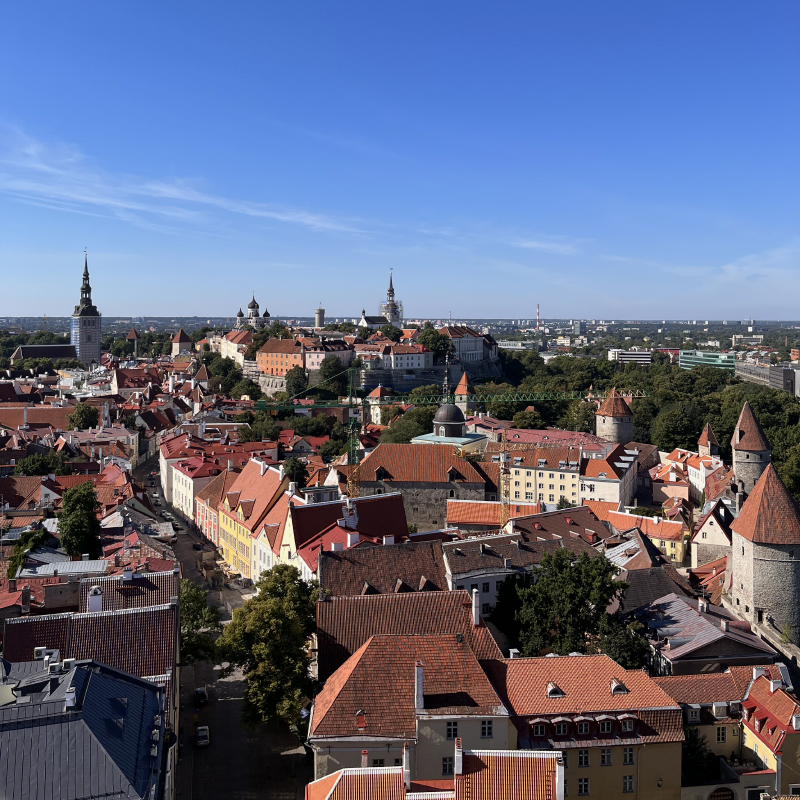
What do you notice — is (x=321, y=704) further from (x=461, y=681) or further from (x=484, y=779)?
(x=484, y=779)

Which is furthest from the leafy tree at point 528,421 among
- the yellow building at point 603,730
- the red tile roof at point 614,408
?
the yellow building at point 603,730

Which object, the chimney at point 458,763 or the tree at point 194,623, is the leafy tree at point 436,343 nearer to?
the tree at point 194,623

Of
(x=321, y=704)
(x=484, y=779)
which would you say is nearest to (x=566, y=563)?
(x=321, y=704)

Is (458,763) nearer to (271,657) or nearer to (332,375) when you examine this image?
(271,657)

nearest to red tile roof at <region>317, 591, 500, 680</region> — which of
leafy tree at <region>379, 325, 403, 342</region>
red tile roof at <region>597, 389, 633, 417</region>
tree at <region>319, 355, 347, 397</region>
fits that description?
red tile roof at <region>597, 389, 633, 417</region>

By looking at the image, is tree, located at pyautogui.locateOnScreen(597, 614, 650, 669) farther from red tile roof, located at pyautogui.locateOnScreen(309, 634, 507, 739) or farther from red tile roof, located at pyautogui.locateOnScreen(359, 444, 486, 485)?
red tile roof, located at pyautogui.locateOnScreen(359, 444, 486, 485)
